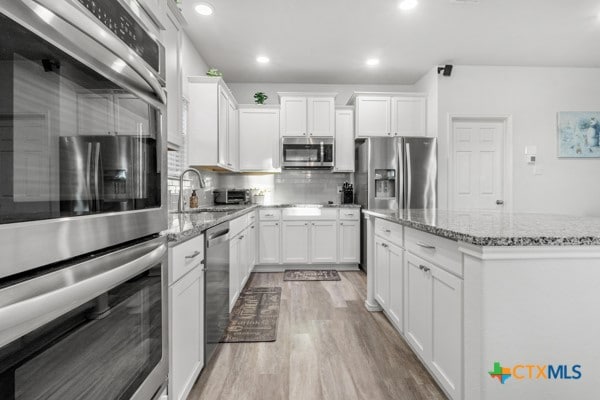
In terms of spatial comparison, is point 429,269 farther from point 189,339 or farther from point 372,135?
point 372,135

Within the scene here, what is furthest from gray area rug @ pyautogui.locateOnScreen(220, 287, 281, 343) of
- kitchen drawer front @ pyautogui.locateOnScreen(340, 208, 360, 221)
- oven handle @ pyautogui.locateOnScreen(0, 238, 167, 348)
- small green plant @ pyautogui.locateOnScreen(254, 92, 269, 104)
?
small green plant @ pyautogui.locateOnScreen(254, 92, 269, 104)

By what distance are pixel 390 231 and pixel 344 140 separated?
2.53 m

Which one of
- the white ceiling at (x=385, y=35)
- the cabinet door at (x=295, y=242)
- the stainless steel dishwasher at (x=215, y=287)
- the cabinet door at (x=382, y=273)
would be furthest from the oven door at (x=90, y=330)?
the cabinet door at (x=295, y=242)

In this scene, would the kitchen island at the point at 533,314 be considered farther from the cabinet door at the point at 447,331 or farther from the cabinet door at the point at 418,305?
the cabinet door at the point at 418,305

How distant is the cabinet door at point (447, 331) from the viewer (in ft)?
4.22

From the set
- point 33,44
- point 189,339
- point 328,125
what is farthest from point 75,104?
point 328,125

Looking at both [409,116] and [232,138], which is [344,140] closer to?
[409,116]

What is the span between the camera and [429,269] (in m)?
1.56

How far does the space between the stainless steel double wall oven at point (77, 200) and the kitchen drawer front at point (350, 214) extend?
3.35 m

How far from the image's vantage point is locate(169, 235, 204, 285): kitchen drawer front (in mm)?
1238

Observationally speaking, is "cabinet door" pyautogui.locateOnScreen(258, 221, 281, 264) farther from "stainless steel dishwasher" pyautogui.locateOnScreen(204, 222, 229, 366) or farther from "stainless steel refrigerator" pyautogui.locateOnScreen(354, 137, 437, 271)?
"stainless steel dishwasher" pyautogui.locateOnScreen(204, 222, 229, 366)

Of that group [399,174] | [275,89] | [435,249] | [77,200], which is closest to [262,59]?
[275,89]

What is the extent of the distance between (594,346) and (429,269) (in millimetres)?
644

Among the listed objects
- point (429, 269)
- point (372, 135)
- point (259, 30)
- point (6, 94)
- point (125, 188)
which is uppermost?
point (259, 30)
